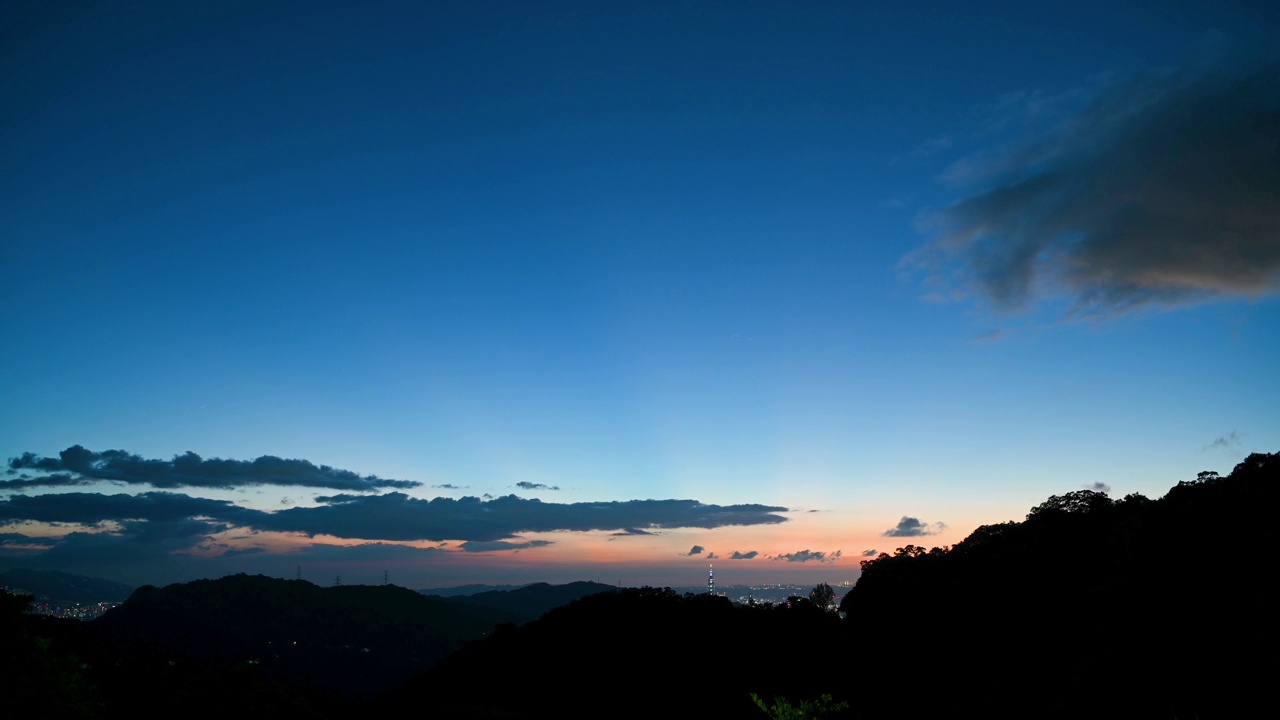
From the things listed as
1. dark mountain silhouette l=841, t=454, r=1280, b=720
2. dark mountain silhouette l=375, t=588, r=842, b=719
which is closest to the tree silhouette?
dark mountain silhouette l=375, t=588, r=842, b=719

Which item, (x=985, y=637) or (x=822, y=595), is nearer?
(x=985, y=637)

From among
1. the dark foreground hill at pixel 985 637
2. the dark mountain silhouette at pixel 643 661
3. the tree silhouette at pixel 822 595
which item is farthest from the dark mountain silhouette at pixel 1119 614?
the tree silhouette at pixel 822 595

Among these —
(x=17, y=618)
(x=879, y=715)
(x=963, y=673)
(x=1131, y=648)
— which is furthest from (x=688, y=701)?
(x=17, y=618)

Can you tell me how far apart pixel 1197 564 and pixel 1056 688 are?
10141mm

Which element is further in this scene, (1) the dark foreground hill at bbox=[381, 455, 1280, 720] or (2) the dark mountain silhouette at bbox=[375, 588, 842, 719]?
(2) the dark mountain silhouette at bbox=[375, 588, 842, 719]

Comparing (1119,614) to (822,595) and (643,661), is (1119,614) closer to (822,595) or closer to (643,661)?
(643,661)

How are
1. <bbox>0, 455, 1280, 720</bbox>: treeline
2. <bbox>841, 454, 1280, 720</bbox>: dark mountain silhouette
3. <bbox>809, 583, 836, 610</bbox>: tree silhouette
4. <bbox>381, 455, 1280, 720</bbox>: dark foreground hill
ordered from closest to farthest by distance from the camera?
<bbox>841, 454, 1280, 720</bbox>: dark mountain silhouette < <bbox>0, 455, 1280, 720</bbox>: treeline < <bbox>381, 455, 1280, 720</bbox>: dark foreground hill < <bbox>809, 583, 836, 610</bbox>: tree silhouette

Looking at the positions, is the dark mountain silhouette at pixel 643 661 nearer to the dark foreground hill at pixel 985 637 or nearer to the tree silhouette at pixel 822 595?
the dark foreground hill at pixel 985 637

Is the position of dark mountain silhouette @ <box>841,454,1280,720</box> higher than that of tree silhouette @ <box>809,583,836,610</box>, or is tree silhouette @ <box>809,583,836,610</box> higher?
dark mountain silhouette @ <box>841,454,1280,720</box>

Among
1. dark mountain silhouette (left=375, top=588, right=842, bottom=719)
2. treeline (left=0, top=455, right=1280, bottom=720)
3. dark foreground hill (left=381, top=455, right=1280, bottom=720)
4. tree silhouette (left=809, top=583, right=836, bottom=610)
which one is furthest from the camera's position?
tree silhouette (left=809, top=583, right=836, bottom=610)

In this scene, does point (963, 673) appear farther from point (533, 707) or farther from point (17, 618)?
point (17, 618)

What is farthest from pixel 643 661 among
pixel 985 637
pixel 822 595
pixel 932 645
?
pixel 822 595

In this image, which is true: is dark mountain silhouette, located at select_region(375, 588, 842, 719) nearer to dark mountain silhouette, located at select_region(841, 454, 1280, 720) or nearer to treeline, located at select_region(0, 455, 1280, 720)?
treeline, located at select_region(0, 455, 1280, 720)

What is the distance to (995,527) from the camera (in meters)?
65.9
